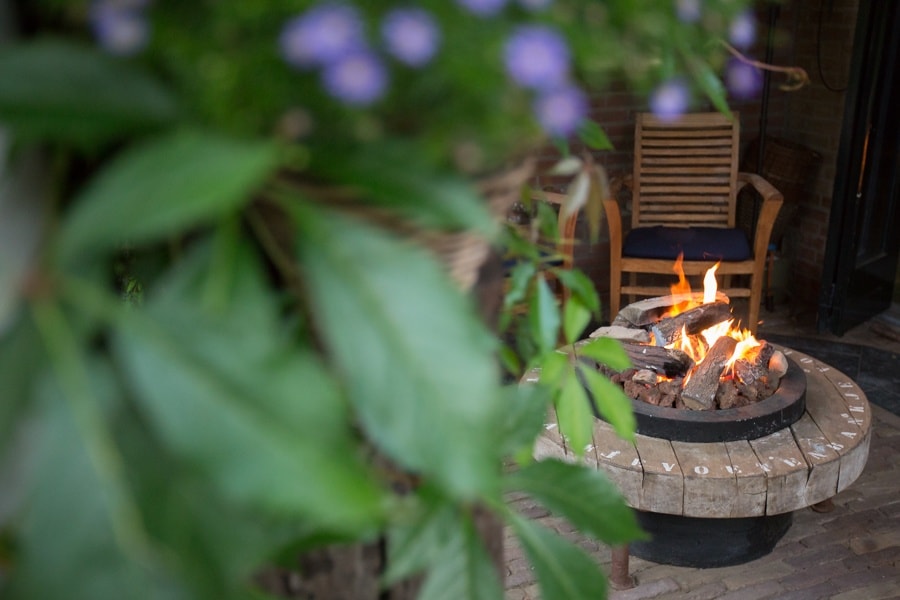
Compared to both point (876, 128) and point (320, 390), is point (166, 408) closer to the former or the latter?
point (320, 390)

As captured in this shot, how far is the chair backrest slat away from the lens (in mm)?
4332

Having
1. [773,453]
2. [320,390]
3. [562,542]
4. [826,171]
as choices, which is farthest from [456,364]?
[826,171]

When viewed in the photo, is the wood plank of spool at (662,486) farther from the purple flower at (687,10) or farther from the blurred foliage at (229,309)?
the blurred foliage at (229,309)

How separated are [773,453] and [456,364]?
2201mm

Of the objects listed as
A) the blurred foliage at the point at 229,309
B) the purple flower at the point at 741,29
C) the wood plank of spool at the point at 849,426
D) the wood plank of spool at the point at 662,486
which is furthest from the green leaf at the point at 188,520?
the wood plank of spool at the point at 849,426

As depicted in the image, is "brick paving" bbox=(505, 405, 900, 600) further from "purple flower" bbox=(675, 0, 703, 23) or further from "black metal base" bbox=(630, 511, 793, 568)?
"purple flower" bbox=(675, 0, 703, 23)

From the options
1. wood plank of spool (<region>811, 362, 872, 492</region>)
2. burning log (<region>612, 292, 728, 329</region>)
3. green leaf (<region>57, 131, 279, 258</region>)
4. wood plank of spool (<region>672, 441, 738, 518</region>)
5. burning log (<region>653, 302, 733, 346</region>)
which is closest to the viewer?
green leaf (<region>57, 131, 279, 258</region>)

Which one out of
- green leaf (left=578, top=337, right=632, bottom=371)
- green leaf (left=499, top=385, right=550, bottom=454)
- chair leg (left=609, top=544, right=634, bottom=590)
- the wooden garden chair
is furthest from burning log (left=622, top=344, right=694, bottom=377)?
green leaf (left=499, top=385, right=550, bottom=454)

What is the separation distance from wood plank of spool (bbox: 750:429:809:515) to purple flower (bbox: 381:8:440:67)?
6.89 feet

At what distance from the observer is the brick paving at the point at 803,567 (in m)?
2.41

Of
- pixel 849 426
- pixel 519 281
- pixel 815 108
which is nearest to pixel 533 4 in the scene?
pixel 519 281

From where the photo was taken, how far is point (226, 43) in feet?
1.17

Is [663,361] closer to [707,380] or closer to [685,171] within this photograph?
[707,380]

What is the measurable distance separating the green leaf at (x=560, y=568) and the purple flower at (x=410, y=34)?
1.12ft
